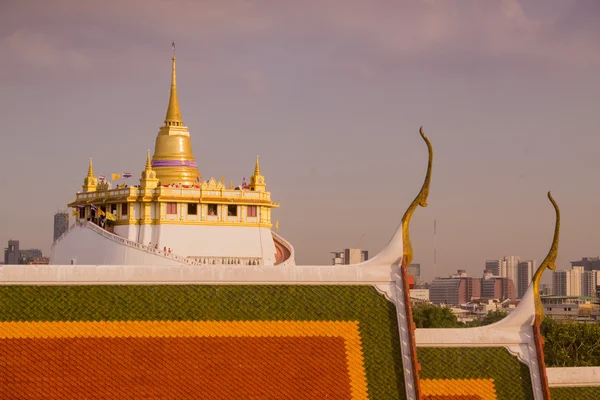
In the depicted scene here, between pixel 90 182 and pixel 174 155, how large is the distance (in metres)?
6.83

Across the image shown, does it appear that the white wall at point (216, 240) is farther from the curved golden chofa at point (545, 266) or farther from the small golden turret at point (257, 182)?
the curved golden chofa at point (545, 266)

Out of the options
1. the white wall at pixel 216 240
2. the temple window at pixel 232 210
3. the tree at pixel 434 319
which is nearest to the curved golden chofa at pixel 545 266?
the tree at pixel 434 319

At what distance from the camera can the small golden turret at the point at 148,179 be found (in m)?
104

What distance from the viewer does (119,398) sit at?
115ft

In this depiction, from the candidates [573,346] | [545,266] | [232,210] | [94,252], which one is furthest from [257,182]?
[545,266]

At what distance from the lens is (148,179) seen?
104m

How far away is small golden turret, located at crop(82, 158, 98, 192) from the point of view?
10975cm

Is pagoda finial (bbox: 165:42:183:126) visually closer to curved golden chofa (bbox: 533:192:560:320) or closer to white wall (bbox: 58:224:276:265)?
A: white wall (bbox: 58:224:276:265)

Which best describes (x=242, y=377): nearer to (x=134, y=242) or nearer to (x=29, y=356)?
(x=29, y=356)

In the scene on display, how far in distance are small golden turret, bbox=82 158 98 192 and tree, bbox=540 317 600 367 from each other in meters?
35.6

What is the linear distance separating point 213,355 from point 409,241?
5914mm

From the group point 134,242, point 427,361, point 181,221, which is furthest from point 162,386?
point 181,221

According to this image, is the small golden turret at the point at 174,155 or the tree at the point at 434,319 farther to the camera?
the small golden turret at the point at 174,155

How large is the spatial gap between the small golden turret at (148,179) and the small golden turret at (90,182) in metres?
5.85
